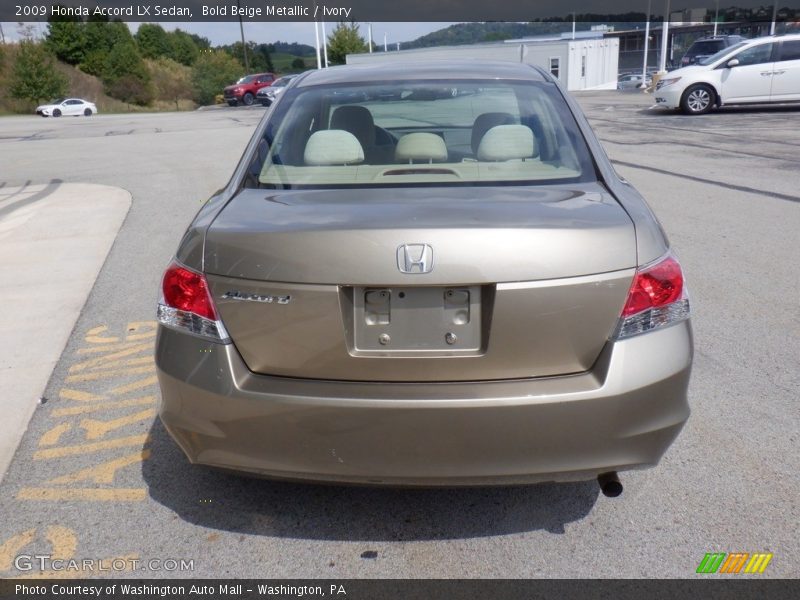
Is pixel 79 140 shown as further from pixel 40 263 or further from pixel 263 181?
pixel 263 181

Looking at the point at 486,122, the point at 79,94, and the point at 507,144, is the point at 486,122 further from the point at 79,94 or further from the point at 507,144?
the point at 79,94

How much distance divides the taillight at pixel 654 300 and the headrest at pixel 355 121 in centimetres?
162

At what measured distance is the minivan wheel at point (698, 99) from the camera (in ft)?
65.3

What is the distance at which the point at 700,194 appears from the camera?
367 inches

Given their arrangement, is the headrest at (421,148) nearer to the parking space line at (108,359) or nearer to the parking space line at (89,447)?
the parking space line at (89,447)

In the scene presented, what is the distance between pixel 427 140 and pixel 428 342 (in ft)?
4.14

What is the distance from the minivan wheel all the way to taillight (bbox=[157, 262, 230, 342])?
64.9 feet

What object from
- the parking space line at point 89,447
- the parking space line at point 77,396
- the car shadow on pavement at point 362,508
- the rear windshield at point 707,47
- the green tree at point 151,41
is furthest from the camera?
the green tree at point 151,41

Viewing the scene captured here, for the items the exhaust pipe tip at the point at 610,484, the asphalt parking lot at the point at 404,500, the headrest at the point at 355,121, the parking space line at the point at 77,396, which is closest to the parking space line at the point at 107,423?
the asphalt parking lot at the point at 404,500

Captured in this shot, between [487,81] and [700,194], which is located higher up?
[487,81]

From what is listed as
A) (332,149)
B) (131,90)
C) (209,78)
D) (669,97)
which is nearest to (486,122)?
(332,149)

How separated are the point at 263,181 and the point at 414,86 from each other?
3.12 feet

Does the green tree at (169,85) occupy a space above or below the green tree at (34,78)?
below
